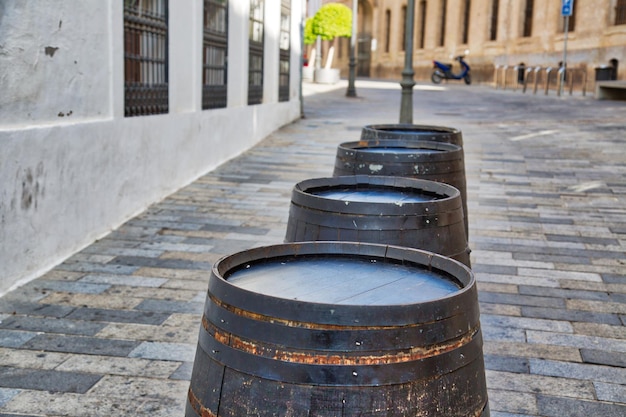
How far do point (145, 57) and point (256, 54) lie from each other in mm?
4592

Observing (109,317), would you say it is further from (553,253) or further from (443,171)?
(553,253)

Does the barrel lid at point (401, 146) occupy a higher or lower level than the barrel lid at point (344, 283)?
higher

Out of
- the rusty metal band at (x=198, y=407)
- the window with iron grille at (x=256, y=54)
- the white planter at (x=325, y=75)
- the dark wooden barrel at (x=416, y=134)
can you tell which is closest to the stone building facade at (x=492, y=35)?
the white planter at (x=325, y=75)

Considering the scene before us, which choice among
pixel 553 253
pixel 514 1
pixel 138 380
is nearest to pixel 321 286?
pixel 138 380

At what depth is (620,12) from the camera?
27.9m

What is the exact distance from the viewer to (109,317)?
5039mm

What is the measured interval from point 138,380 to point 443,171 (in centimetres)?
202

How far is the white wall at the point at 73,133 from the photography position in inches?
220

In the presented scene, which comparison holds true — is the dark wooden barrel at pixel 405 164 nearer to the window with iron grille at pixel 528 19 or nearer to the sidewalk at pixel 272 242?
the sidewalk at pixel 272 242

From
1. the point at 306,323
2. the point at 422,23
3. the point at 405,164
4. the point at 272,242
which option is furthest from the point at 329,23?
the point at 306,323

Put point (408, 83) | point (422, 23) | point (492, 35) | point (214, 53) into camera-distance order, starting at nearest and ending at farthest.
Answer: point (214, 53)
point (408, 83)
point (492, 35)
point (422, 23)

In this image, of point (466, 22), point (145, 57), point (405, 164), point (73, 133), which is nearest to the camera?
point (405, 164)

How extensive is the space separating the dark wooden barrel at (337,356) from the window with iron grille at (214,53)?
829 cm

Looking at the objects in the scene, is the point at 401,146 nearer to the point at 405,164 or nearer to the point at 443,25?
the point at 405,164
